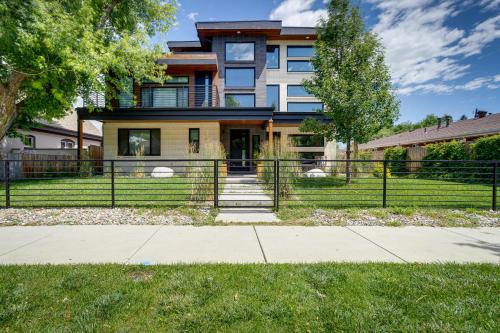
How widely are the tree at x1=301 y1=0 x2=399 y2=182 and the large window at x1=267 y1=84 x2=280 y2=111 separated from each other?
349 inches

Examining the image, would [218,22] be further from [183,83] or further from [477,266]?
[477,266]

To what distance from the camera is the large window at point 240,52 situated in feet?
61.9

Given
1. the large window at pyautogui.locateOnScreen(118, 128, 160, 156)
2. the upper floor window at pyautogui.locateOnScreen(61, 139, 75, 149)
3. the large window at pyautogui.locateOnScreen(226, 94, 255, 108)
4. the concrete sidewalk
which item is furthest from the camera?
the upper floor window at pyautogui.locateOnScreen(61, 139, 75, 149)

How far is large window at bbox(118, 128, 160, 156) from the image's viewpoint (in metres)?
15.0

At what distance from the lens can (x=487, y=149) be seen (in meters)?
12.4

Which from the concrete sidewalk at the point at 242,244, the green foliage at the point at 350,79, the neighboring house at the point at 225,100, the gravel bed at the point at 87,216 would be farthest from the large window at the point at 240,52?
the concrete sidewalk at the point at 242,244

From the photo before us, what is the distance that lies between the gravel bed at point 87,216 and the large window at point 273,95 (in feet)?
52.7

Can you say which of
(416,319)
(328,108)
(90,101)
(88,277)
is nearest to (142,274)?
(88,277)

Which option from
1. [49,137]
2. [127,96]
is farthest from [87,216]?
[49,137]

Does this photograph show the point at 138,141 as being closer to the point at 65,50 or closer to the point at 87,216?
the point at 65,50

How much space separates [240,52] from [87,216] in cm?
1674

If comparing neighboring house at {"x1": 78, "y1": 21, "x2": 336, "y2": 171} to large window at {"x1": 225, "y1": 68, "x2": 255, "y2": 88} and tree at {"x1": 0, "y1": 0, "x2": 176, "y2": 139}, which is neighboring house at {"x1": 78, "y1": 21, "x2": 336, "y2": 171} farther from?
tree at {"x1": 0, "y1": 0, "x2": 176, "y2": 139}

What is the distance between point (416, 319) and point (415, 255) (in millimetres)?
1802

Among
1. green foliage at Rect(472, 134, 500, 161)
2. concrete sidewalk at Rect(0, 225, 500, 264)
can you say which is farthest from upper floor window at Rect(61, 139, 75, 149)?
green foliage at Rect(472, 134, 500, 161)
